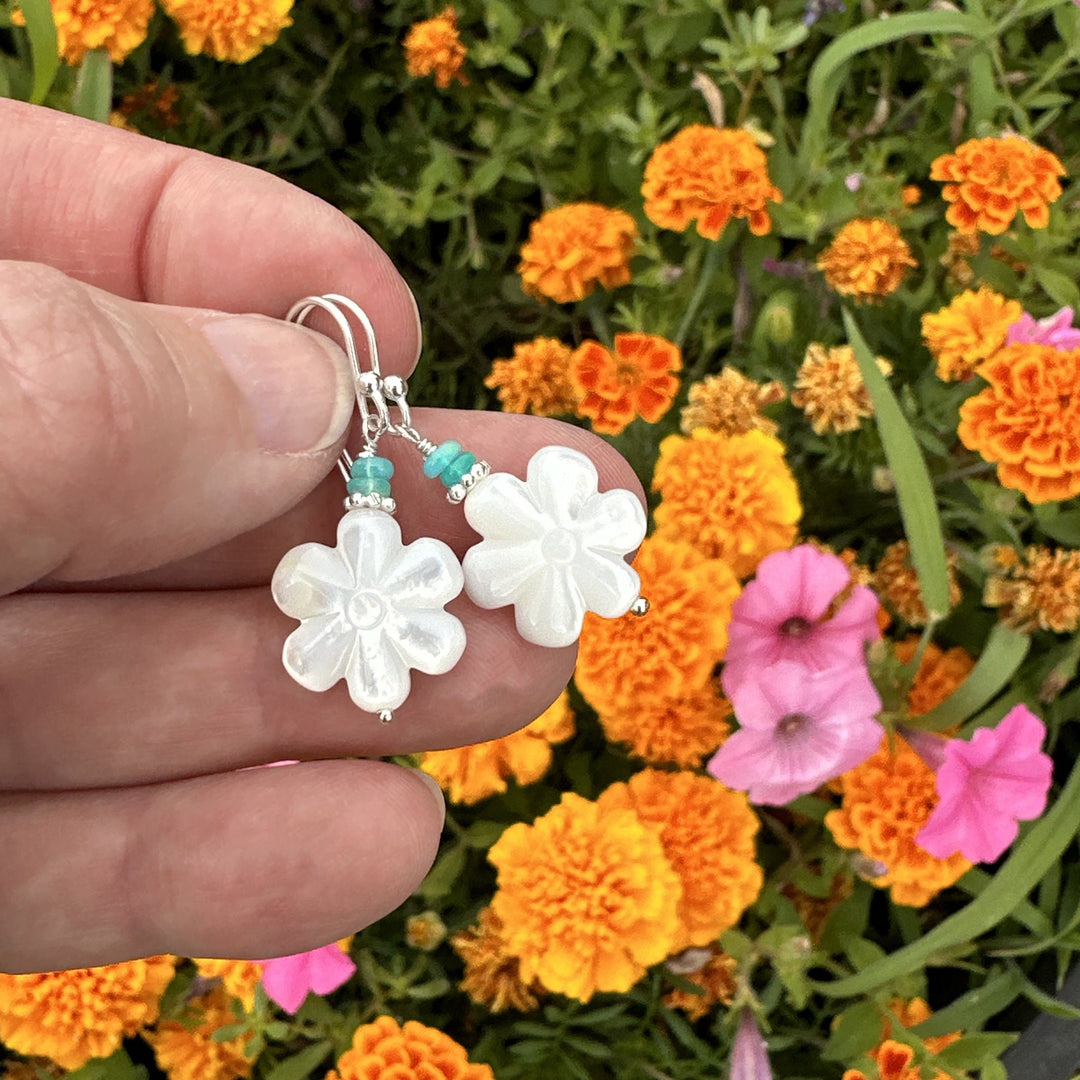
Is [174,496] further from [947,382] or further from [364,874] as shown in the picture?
[947,382]

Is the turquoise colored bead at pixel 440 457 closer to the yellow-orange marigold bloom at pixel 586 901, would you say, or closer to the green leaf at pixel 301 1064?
the yellow-orange marigold bloom at pixel 586 901

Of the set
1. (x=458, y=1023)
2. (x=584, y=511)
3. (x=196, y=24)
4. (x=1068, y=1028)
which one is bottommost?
(x=458, y=1023)

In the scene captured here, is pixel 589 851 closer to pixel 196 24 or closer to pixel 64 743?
pixel 64 743

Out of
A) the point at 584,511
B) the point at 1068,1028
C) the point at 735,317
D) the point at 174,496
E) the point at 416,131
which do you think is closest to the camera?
the point at 174,496

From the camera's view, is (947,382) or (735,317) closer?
(947,382)

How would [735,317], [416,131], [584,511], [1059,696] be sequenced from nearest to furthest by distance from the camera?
[584,511] → [1059,696] → [735,317] → [416,131]

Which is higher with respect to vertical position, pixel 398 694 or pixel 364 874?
pixel 398 694

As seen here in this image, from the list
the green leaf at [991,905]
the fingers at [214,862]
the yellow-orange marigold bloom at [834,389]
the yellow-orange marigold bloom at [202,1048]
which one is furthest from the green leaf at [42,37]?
the green leaf at [991,905]

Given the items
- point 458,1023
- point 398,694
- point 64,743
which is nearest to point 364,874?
point 398,694
